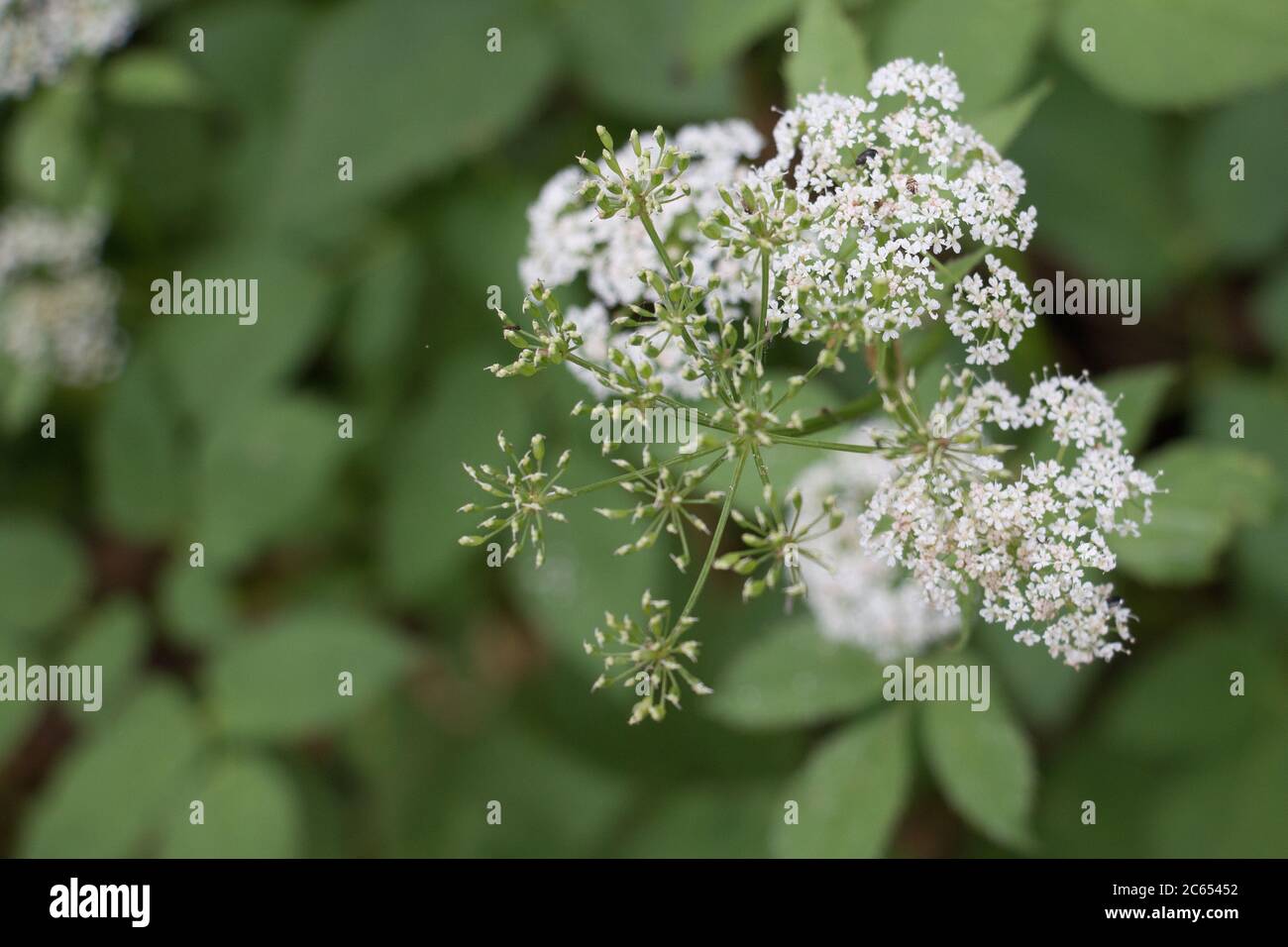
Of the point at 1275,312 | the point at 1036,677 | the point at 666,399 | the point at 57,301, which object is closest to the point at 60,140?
the point at 57,301

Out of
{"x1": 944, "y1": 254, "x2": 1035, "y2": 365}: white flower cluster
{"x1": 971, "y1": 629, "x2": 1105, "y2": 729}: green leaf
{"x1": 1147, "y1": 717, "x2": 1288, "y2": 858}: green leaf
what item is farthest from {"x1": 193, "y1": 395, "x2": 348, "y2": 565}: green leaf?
{"x1": 1147, "y1": 717, "x2": 1288, "y2": 858}: green leaf

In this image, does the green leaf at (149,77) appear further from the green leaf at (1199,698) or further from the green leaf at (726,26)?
the green leaf at (1199,698)

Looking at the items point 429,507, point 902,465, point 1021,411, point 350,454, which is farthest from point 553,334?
point 350,454

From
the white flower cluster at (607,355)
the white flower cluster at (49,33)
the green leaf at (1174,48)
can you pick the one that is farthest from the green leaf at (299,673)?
the green leaf at (1174,48)

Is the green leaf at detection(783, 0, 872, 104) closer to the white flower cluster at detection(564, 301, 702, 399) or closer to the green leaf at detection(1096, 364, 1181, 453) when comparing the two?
the white flower cluster at detection(564, 301, 702, 399)

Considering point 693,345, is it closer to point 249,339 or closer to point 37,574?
point 249,339
